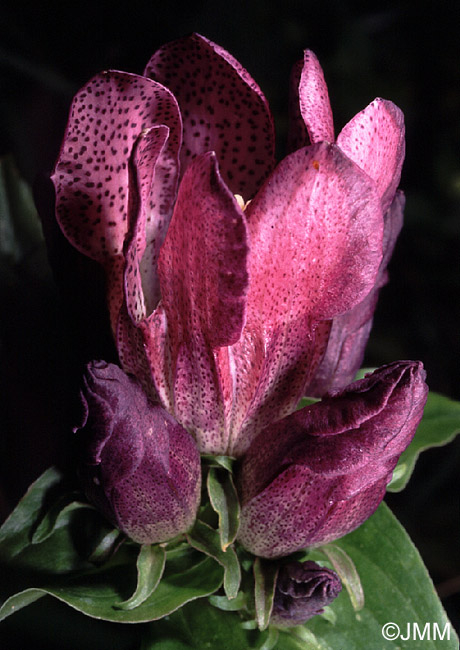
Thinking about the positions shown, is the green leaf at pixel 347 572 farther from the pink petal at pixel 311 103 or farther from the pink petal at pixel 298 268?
the pink petal at pixel 311 103

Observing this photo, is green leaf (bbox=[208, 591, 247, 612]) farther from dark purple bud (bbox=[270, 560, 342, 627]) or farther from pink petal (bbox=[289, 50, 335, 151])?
pink petal (bbox=[289, 50, 335, 151])

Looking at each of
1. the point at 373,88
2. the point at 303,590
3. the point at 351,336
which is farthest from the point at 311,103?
the point at 373,88

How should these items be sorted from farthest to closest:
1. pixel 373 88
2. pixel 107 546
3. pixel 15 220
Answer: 1. pixel 373 88
2. pixel 15 220
3. pixel 107 546

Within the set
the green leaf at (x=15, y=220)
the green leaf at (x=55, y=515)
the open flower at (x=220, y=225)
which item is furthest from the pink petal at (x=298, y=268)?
the green leaf at (x=15, y=220)

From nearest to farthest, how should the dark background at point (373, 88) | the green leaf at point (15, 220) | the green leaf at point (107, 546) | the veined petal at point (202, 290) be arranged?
the veined petal at point (202, 290) < the green leaf at point (107, 546) < the green leaf at point (15, 220) < the dark background at point (373, 88)

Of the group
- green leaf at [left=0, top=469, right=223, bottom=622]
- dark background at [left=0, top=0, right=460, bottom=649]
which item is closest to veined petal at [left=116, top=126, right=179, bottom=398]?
green leaf at [left=0, top=469, right=223, bottom=622]

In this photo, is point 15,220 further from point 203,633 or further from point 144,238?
point 203,633

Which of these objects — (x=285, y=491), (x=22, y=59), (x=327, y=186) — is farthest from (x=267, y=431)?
(x=22, y=59)
